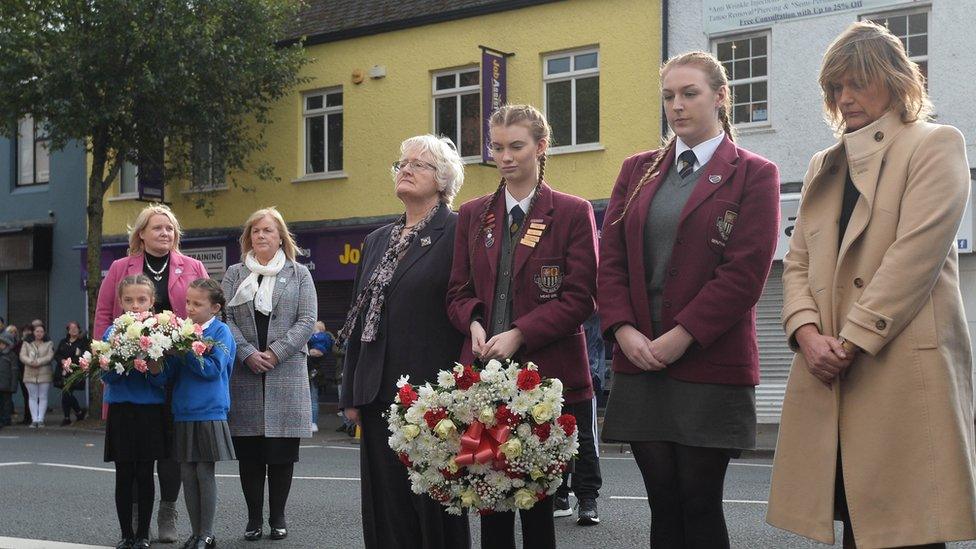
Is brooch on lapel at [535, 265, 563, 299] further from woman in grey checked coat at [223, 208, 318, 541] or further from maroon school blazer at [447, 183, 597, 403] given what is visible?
woman in grey checked coat at [223, 208, 318, 541]

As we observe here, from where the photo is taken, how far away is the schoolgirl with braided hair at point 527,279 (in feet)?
15.9

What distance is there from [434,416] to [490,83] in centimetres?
1720

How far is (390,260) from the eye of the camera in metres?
5.74

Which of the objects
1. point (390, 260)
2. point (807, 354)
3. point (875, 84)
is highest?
point (875, 84)

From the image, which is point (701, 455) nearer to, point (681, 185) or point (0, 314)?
point (681, 185)

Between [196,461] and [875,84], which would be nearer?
[875,84]

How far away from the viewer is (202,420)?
24.0ft

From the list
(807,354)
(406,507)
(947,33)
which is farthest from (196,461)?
(947,33)

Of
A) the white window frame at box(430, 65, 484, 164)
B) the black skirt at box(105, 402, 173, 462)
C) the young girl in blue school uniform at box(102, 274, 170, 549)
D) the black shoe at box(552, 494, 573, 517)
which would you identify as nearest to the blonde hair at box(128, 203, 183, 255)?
the young girl in blue school uniform at box(102, 274, 170, 549)

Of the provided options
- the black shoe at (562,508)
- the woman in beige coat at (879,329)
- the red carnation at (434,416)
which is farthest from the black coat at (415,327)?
the black shoe at (562,508)

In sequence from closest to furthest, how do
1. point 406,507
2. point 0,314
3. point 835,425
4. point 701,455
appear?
point 835,425 → point 701,455 → point 406,507 → point 0,314

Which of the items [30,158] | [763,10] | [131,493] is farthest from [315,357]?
[30,158]

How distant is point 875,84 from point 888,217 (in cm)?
44

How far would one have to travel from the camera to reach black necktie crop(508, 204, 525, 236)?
5094 mm
